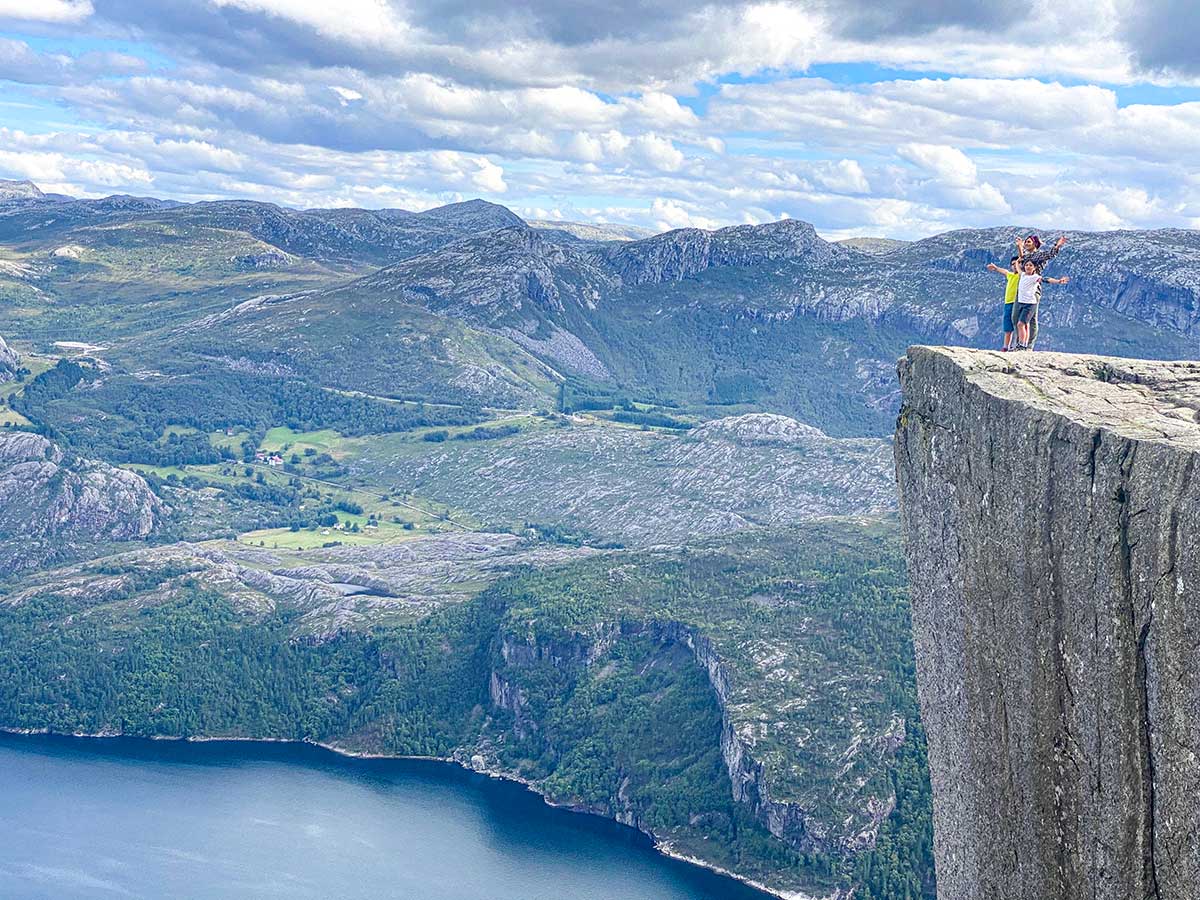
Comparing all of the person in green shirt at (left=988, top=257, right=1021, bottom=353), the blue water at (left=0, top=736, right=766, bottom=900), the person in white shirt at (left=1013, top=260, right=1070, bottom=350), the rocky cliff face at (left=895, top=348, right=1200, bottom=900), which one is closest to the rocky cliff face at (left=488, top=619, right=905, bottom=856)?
the blue water at (left=0, top=736, right=766, bottom=900)

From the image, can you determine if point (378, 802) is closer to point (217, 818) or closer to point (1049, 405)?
point (217, 818)

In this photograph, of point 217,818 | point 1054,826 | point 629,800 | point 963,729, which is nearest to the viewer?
point 1054,826

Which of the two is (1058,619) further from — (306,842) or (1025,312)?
(306,842)

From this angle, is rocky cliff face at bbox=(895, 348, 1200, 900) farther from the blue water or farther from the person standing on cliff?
the blue water

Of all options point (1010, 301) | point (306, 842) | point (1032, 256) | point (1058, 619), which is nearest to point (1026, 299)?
point (1010, 301)

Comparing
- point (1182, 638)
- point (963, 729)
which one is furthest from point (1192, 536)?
point (963, 729)

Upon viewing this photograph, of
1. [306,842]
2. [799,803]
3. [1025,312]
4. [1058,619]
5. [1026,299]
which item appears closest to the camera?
[1058,619]
